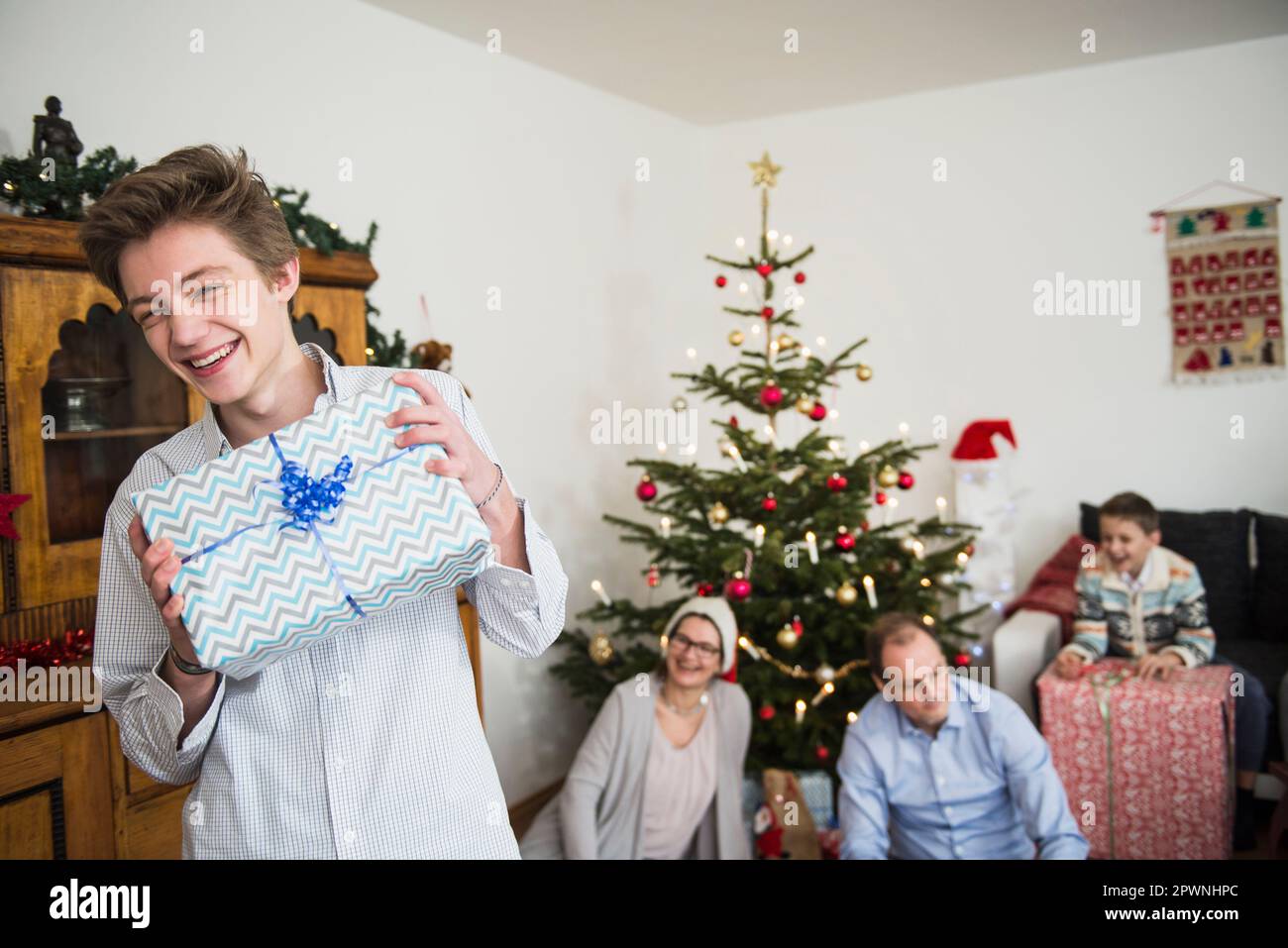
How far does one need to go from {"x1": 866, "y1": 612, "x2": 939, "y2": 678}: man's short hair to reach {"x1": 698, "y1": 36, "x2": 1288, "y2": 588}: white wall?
2.13m

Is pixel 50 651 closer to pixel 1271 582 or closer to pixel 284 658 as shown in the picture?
pixel 284 658

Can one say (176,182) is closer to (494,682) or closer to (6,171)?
(6,171)

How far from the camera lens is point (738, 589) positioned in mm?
3045

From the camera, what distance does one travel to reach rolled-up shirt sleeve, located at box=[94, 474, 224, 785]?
3.14ft

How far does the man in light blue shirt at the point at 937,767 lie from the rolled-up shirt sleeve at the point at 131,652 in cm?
159

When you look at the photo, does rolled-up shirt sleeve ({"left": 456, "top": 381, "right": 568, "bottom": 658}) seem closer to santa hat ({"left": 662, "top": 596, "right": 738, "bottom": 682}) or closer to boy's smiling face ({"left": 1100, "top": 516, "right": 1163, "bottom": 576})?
santa hat ({"left": 662, "top": 596, "right": 738, "bottom": 682})

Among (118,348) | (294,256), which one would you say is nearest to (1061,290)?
(118,348)

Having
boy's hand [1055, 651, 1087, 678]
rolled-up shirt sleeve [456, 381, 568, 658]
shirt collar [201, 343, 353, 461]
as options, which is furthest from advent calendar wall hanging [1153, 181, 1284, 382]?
shirt collar [201, 343, 353, 461]

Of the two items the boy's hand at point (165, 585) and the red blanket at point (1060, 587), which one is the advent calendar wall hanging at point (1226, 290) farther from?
the boy's hand at point (165, 585)

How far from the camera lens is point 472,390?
3.43 m

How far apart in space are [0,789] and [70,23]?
1.66 meters

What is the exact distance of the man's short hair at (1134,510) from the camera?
3.20m
